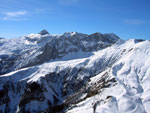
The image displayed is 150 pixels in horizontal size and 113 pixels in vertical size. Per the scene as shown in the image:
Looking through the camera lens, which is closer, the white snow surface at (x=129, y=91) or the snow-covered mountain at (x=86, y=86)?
the white snow surface at (x=129, y=91)

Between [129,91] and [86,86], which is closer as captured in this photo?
[129,91]

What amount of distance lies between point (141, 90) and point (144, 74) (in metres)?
17.7

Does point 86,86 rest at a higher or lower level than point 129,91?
lower

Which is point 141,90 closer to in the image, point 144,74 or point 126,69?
point 144,74

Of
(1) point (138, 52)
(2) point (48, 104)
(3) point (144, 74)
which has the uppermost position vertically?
(1) point (138, 52)

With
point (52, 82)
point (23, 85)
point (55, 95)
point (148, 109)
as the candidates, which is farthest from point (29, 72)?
point (148, 109)

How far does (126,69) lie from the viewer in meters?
106

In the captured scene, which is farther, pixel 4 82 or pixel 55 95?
pixel 4 82

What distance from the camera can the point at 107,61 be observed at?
167250mm

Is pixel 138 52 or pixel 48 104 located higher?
pixel 138 52

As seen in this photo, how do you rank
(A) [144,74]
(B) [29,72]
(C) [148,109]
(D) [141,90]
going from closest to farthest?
(C) [148,109], (D) [141,90], (A) [144,74], (B) [29,72]

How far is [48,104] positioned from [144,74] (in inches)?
3344

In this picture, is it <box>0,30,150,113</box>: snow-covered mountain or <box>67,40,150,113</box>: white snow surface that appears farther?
<box>0,30,150,113</box>: snow-covered mountain

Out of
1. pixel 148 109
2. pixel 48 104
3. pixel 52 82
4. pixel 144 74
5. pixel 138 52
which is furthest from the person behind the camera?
pixel 52 82
